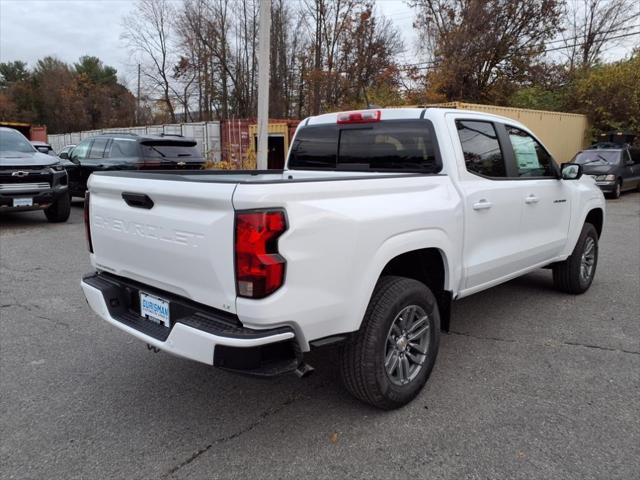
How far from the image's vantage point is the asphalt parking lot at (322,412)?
99.6 inches

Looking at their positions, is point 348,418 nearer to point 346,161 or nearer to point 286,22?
point 346,161

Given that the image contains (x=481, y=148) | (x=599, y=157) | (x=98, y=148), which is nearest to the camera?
(x=481, y=148)

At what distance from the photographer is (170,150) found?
10.7 m

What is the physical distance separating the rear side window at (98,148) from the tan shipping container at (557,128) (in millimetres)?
11272

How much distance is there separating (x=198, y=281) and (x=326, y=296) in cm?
64

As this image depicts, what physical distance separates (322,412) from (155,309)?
1192 millimetres

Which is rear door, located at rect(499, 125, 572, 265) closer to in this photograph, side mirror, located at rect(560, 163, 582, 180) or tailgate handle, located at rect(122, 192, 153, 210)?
side mirror, located at rect(560, 163, 582, 180)

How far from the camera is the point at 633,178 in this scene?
1642 centimetres

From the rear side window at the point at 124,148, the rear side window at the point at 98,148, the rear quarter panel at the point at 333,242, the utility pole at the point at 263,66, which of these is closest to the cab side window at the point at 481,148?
the rear quarter panel at the point at 333,242

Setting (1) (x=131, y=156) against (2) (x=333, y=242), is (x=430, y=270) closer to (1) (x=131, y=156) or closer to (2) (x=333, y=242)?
(2) (x=333, y=242)

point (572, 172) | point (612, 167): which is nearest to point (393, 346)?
point (572, 172)

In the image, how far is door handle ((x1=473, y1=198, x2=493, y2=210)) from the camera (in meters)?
3.55

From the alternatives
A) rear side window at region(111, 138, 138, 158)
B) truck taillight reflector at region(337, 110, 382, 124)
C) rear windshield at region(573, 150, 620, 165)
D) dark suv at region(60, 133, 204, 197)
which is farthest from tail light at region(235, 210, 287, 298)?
rear windshield at region(573, 150, 620, 165)

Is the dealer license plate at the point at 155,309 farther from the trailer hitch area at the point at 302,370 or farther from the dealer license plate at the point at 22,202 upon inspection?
the dealer license plate at the point at 22,202
